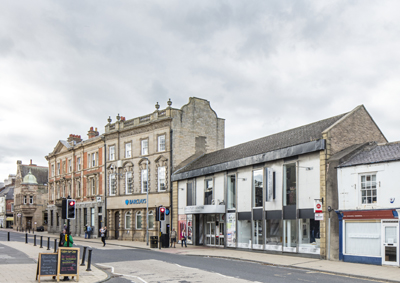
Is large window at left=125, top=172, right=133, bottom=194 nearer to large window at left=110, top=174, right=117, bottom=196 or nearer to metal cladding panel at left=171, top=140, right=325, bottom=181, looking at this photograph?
large window at left=110, top=174, right=117, bottom=196

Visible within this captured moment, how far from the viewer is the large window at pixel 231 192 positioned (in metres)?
31.7

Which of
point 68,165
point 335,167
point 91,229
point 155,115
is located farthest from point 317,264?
point 68,165

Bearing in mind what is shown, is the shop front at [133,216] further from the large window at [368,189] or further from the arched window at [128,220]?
the large window at [368,189]

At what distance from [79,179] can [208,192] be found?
25.7 m

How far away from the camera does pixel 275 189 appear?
27.3 m

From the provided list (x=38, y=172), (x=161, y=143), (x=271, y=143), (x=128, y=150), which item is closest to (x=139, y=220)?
(x=128, y=150)

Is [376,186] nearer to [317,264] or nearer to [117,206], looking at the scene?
[317,264]

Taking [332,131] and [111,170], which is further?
[111,170]

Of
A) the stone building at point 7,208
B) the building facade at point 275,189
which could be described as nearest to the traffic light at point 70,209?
the building facade at point 275,189

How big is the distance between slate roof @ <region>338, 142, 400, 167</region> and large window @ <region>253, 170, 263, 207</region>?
6.73 metres

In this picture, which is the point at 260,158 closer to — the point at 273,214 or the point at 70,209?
the point at 273,214

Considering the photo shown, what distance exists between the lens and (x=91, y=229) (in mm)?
48781

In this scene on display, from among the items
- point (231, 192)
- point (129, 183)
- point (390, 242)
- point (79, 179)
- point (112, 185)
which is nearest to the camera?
point (390, 242)

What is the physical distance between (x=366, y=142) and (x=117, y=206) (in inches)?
1142
